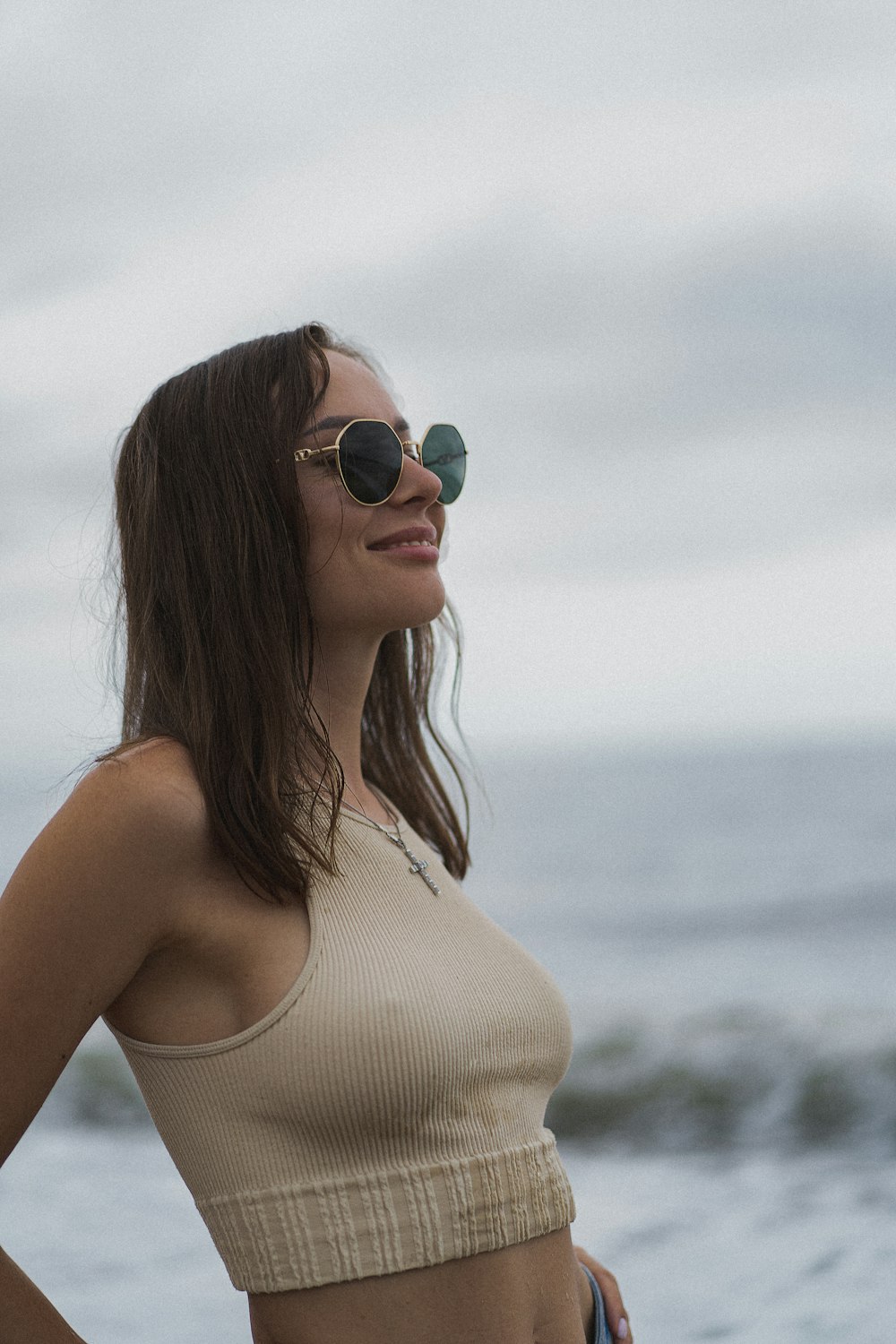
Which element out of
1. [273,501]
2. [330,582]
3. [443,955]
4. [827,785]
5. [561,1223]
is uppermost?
[273,501]

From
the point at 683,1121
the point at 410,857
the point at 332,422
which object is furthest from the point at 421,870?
the point at 683,1121

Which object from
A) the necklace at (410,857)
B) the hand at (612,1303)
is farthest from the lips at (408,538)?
the hand at (612,1303)

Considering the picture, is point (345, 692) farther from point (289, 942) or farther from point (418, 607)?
point (289, 942)

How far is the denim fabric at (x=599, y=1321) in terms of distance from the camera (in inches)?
85.0

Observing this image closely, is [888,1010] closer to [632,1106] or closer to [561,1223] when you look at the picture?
[632,1106]

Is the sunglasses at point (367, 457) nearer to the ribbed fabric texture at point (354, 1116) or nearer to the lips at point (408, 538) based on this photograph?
the lips at point (408, 538)

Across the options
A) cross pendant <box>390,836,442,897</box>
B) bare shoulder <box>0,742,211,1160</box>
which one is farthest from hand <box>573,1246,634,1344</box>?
bare shoulder <box>0,742,211,1160</box>

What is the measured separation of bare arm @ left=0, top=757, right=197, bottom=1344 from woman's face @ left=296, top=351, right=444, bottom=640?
1.61ft

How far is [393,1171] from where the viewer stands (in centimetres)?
177

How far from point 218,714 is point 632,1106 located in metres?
8.62

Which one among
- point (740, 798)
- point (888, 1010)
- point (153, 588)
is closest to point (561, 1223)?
point (153, 588)

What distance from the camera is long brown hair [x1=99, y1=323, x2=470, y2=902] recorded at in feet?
5.92

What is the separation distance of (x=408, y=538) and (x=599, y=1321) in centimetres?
132

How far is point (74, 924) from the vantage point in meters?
1.62
